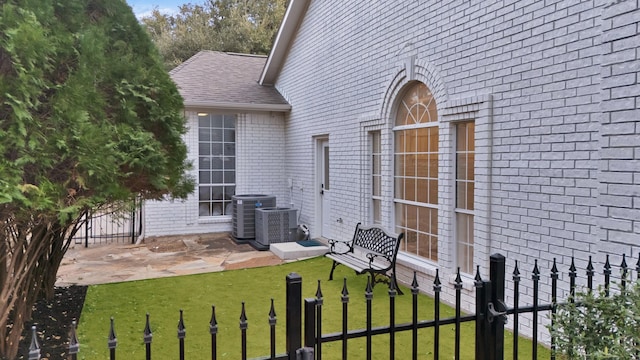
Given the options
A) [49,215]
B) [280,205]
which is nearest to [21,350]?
[49,215]

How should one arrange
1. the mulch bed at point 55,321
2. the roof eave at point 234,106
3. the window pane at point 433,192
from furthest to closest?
the roof eave at point 234,106 < the window pane at point 433,192 < the mulch bed at point 55,321

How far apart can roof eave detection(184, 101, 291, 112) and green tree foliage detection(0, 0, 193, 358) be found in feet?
22.7

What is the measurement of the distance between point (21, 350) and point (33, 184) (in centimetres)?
236

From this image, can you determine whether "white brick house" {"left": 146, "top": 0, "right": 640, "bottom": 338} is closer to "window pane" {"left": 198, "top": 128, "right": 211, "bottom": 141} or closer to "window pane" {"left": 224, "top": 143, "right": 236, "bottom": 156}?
"window pane" {"left": 224, "top": 143, "right": 236, "bottom": 156}

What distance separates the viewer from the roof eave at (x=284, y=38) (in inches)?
446

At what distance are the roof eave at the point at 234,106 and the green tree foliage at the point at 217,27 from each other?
48.4ft

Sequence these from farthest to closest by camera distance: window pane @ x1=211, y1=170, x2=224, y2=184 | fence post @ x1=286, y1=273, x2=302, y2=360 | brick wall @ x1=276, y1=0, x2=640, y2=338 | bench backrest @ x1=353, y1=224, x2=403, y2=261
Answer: window pane @ x1=211, y1=170, x2=224, y2=184
bench backrest @ x1=353, y1=224, x2=403, y2=261
brick wall @ x1=276, y1=0, x2=640, y2=338
fence post @ x1=286, y1=273, x2=302, y2=360

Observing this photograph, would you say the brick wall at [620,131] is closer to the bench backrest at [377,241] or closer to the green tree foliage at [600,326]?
the green tree foliage at [600,326]

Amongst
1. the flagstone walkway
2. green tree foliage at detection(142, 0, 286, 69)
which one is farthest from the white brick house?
green tree foliage at detection(142, 0, 286, 69)

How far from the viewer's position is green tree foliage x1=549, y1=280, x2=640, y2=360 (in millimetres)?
2264

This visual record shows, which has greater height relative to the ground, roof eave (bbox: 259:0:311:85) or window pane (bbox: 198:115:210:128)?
roof eave (bbox: 259:0:311:85)

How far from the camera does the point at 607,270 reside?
2992 millimetres

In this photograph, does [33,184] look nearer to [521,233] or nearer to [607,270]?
[607,270]

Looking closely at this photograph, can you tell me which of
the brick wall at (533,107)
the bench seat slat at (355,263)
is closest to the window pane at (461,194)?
the brick wall at (533,107)
